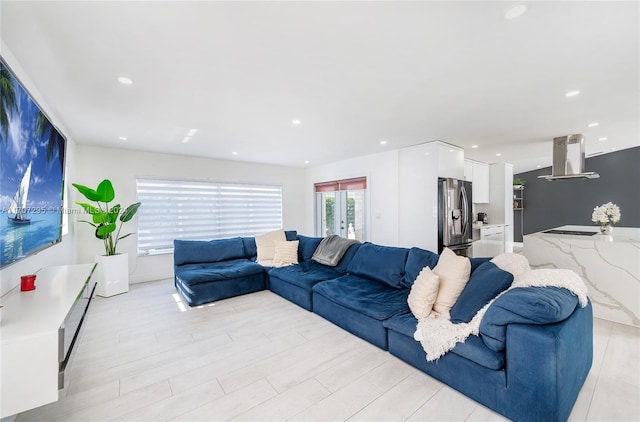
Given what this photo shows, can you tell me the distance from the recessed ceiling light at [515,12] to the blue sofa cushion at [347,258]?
287 centimetres

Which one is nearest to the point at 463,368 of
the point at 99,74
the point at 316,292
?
the point at 316,292

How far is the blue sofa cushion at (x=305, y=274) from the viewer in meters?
3.49

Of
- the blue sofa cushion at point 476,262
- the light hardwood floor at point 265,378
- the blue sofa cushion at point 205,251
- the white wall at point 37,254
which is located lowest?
the light hardwood floor at point 265,378

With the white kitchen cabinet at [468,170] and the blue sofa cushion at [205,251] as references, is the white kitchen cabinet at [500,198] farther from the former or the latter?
the blue sofa cushion at [205,251]

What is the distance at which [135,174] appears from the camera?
491 cm

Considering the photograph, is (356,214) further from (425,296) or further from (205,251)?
(425,296)

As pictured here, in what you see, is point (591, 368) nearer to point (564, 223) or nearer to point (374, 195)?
point (374, 195)

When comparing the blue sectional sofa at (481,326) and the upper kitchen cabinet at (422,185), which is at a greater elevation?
the upper kitchen cabinet at (422,185)

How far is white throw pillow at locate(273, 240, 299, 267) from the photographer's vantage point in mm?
4523

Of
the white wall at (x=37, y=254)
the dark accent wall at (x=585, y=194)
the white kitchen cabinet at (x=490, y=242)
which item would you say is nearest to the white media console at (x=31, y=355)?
the white wall at (x=37, y=254)

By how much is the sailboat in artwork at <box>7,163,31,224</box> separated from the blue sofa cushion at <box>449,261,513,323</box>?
3056 millimetres

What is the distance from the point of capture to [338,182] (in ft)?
21.5

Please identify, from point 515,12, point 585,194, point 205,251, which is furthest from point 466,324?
point 585,194

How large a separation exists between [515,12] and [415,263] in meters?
2.23
